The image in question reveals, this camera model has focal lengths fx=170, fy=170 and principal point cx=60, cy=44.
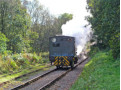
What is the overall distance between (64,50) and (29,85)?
834cm

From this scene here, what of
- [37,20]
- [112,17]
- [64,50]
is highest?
[37,20]

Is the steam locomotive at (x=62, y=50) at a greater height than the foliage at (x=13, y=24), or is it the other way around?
the foliage at (x=13, y=24)

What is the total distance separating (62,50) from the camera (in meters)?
18.0

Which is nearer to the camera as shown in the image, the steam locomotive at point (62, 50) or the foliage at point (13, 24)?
the steam locomotive at point (62, 50)

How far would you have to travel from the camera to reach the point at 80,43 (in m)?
24.4

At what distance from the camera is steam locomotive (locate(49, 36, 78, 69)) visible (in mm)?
17625

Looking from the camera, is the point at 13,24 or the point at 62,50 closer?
the point at 62,50

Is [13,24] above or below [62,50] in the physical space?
above

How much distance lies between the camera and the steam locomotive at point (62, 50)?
1762cm

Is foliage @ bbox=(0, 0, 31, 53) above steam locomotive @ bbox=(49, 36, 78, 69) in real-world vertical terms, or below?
above

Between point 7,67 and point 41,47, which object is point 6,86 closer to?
point 7,67

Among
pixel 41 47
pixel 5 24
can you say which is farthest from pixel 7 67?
pixel 41 47

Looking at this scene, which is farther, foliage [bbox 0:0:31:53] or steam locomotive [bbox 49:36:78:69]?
foliage [bbox 0:0:31:53]

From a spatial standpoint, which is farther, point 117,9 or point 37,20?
point 37,20
